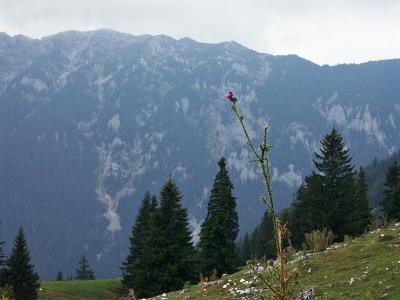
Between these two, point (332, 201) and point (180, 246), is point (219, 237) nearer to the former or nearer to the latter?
point (180, 246)

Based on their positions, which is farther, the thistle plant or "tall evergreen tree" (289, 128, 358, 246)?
"tall evergreen tree" (289, 128, 358, 246)

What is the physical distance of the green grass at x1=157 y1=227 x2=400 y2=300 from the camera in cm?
1750

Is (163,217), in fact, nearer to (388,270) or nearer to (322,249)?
(322,249)

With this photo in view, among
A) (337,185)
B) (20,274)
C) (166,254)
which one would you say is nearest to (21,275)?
(20,274)

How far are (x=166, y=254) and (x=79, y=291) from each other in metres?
29.0

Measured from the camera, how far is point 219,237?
163 feet

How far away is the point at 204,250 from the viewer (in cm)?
4966

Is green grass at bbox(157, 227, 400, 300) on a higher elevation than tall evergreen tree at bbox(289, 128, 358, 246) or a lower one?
lower

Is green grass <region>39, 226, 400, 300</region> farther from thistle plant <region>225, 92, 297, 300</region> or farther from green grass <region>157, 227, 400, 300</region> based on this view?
thistle plant <region>225, 92, 297, 300</region>

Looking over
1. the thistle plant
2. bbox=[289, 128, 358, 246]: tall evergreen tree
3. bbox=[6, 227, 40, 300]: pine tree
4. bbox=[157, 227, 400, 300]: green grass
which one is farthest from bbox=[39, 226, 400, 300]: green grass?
bbox=[6, 227, 40, 300]: pine tree

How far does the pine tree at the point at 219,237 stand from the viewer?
48781 millimetres

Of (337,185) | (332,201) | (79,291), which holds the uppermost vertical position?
(337,185)

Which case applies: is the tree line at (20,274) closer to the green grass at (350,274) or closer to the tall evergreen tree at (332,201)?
the tall evergreen tree at (332,201)

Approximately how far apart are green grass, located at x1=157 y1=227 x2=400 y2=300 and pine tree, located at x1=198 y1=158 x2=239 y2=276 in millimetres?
21274
